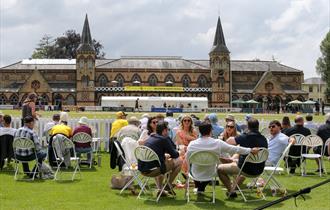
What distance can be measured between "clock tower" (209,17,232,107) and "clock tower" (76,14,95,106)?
18.9 metres

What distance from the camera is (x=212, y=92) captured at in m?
77.2

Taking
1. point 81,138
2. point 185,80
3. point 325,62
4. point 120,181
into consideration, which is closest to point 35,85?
point 185,80

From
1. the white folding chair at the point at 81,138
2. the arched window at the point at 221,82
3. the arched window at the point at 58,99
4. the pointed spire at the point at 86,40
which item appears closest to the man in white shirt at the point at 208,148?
the white folding chair at the point at 81,138

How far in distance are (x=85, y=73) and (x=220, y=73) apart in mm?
21335

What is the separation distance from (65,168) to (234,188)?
5194 mm

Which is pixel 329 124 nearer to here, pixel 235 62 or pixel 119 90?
pixel 119 90

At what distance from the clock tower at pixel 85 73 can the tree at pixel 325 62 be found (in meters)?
33.7

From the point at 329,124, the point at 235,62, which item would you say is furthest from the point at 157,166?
the point at 235,62

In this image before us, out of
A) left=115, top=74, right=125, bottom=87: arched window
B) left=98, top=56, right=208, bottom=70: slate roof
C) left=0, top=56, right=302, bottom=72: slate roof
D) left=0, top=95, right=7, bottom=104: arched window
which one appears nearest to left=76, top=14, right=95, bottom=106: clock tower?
left=0, top=56, right=302, bottom=72: slate roof

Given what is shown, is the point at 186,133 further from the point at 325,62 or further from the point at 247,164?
the point at 325,62

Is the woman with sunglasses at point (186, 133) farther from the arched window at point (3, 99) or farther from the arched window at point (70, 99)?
the arched window at point (3, 99)

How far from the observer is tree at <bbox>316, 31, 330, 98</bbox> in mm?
63031

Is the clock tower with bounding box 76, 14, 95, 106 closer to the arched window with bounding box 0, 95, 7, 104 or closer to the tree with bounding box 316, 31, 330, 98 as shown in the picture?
the arched window with bounding box 0, 95, 7, 104

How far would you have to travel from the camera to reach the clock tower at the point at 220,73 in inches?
3031
